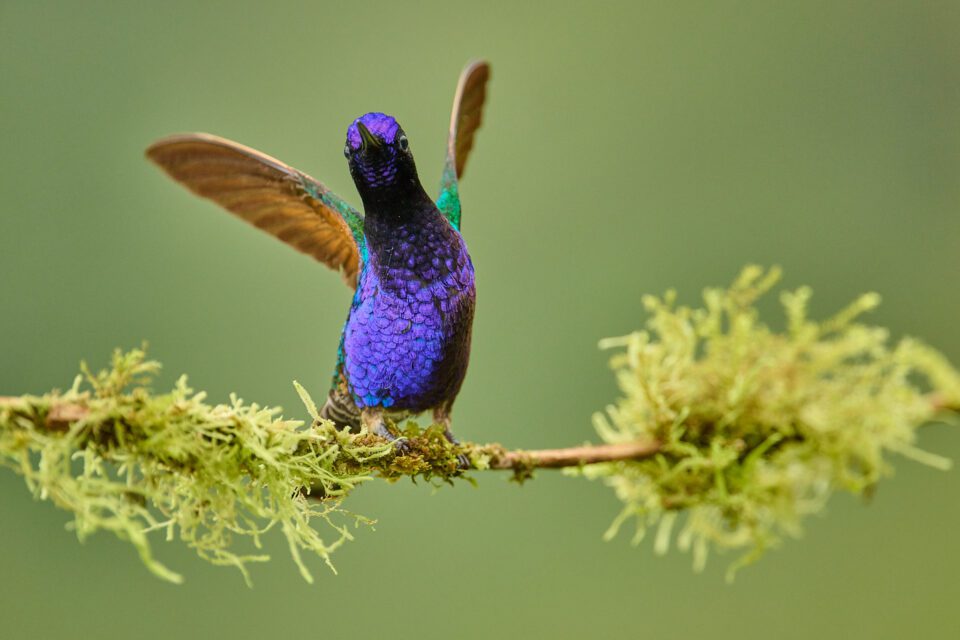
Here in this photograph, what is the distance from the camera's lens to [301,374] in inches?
164

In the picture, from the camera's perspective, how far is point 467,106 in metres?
2.84

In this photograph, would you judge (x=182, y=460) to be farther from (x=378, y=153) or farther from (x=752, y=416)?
(x=752, y=416)

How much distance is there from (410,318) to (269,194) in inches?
25.3

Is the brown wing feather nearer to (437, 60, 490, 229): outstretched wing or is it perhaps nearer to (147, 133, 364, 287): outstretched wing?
(437, 60, 490, 229): outstretched wing

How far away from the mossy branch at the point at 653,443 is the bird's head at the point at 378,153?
564 millimetres

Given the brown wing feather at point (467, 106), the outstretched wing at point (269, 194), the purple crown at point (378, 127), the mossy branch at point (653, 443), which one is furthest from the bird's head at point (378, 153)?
the mossy branch at point (653, 443)

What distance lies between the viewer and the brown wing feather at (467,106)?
2.57 metres

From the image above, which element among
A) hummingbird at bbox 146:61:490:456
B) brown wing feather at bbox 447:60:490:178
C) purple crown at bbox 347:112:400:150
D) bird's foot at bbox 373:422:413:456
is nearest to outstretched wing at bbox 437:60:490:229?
brown wing feather at bbox 447:60:490:178

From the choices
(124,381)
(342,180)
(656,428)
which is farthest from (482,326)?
(124,381)

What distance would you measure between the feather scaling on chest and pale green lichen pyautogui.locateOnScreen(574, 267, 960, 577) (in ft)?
1.38

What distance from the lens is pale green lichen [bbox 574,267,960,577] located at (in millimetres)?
1679

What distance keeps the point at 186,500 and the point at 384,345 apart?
688 millimetres

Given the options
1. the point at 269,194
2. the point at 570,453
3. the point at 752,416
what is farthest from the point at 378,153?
the point at 752,416

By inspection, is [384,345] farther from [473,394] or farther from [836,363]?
[473,394]
